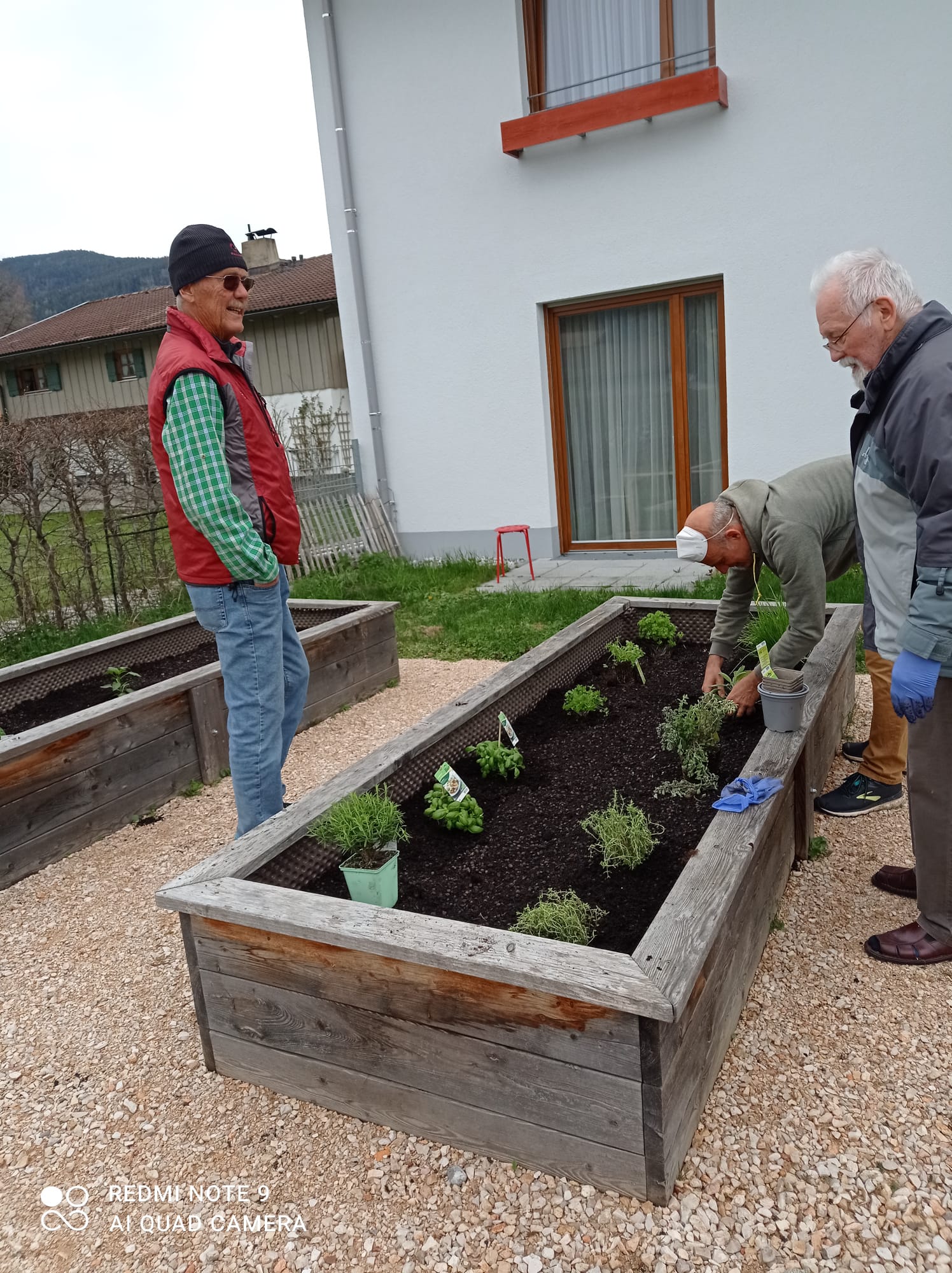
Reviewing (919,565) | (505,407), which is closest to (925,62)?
(505,407)

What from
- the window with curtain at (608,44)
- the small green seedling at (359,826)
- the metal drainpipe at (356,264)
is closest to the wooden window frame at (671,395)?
the window with curtain at (608,44)

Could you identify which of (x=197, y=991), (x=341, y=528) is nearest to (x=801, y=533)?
(x=197, y=991)

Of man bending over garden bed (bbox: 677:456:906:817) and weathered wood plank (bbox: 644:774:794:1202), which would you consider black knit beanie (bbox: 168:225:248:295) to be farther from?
weathered wood plank (bbox: 644:774:794:1202)

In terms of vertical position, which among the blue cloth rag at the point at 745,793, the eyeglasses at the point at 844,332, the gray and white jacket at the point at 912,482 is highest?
the eyeglasses at the point at 844,332

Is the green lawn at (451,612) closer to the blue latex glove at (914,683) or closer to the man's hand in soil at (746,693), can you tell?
the man's hand in soil at (746,693)

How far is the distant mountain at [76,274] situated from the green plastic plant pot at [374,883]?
175 feet

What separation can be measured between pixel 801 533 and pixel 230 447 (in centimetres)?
188

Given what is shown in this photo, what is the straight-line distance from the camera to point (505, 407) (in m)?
8.76

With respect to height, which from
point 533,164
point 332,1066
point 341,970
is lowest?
point 332,1066

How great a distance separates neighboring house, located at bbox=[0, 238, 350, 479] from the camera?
16.6 metres

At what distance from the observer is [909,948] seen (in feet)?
8.55

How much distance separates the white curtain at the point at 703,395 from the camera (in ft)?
26.3

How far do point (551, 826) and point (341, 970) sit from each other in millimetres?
1040

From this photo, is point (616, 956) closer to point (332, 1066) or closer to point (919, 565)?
point (332, 1066)
